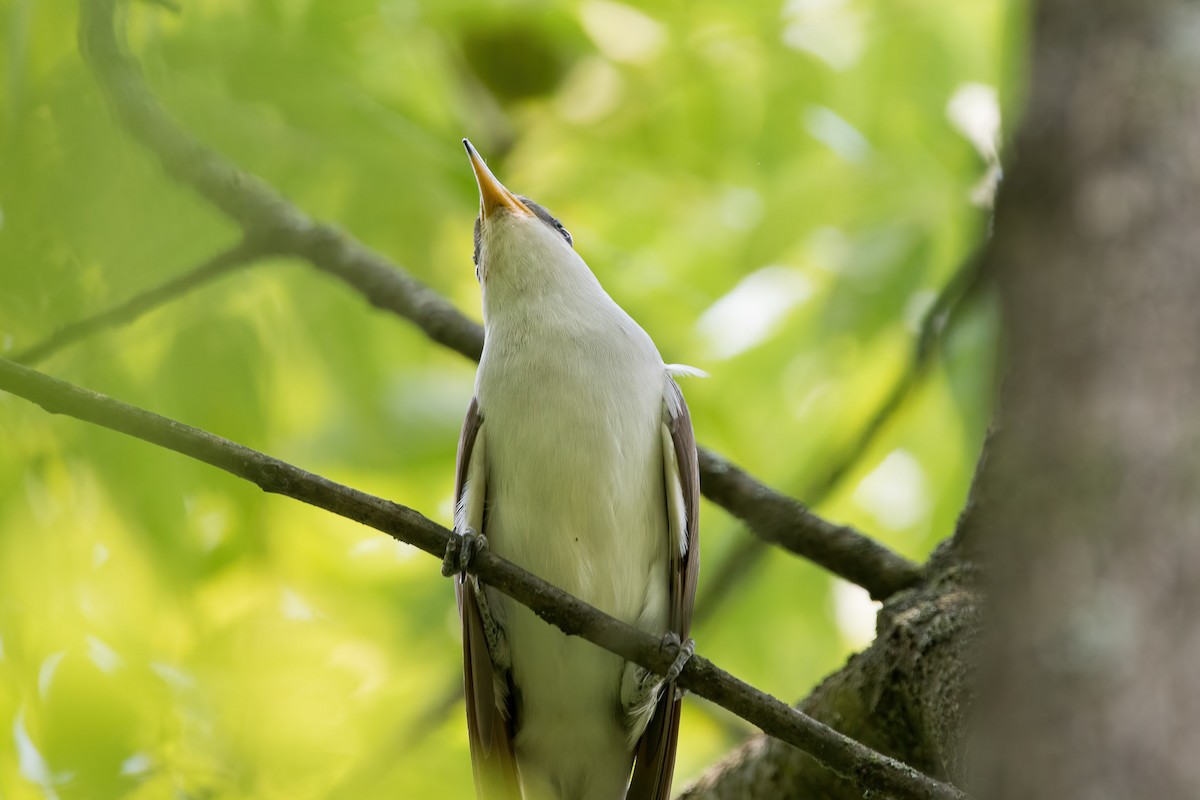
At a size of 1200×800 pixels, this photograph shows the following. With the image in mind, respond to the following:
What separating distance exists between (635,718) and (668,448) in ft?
3.69

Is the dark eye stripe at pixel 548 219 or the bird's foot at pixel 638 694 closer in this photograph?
the bird's foot at pixel 638 694

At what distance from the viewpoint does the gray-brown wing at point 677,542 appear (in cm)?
488

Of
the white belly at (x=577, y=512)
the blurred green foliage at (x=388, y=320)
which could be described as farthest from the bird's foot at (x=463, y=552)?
the blurred green foliage at (x=388, y=320)

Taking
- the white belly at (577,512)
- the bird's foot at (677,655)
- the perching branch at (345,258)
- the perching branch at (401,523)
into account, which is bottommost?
the perching branch at (401,523)

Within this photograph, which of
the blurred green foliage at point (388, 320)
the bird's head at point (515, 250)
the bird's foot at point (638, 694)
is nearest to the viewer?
the blurred green foliage at point (388, 320)

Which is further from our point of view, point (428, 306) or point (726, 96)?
point (726, 96)

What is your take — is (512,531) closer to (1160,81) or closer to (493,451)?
(493,451)

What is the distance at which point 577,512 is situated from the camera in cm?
468

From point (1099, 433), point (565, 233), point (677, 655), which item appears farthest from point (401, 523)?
point (565, 233)

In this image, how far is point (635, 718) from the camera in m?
5.03

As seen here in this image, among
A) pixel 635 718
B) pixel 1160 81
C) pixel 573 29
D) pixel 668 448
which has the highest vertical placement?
pixel 573 29

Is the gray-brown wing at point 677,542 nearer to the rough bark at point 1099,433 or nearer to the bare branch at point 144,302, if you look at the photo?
the bare branch at point 144,302

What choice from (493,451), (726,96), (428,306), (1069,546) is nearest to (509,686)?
(493,451)

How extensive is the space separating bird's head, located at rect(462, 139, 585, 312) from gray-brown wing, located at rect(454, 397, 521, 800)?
65 cm
